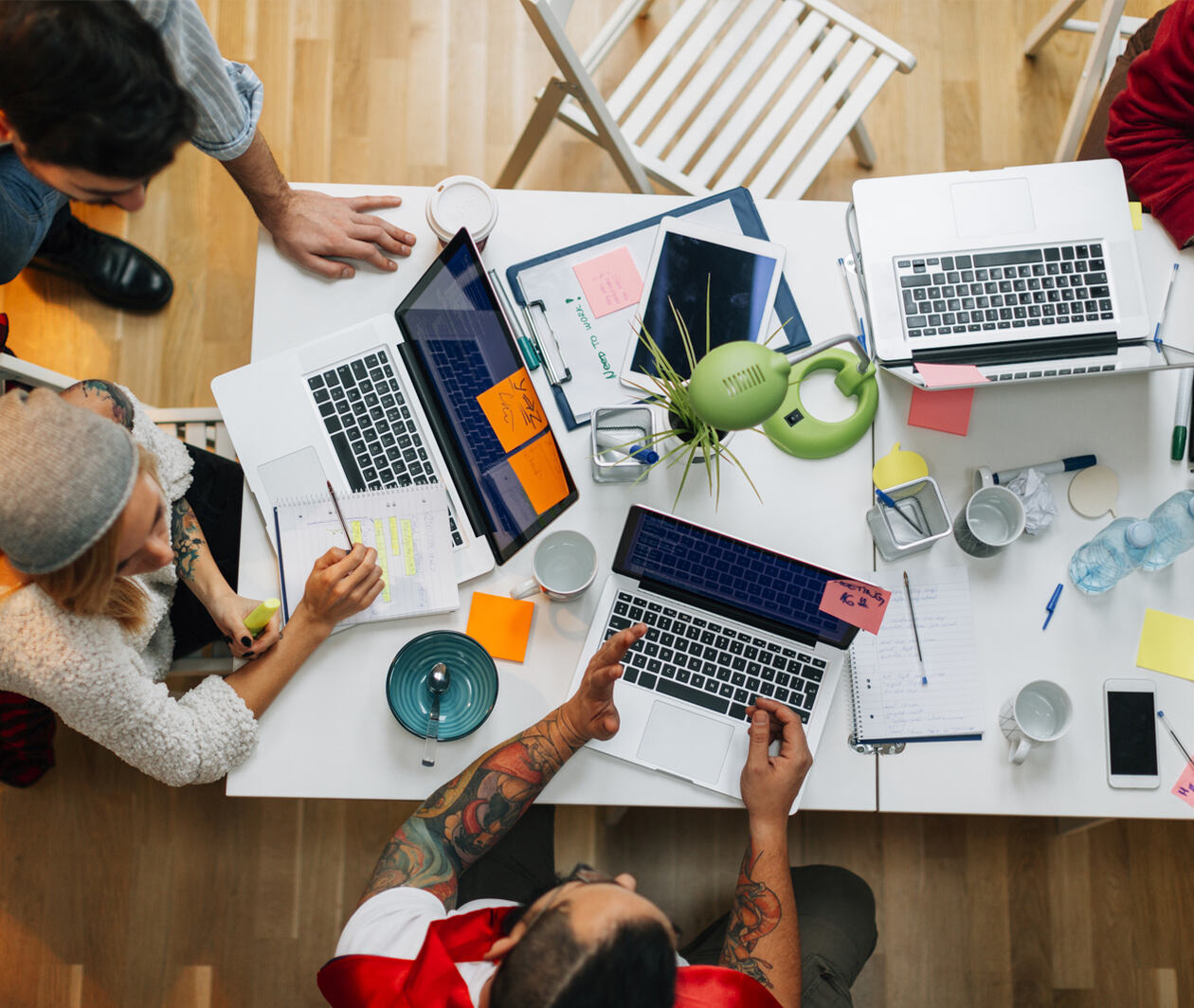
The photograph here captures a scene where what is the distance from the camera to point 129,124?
0.93 metres

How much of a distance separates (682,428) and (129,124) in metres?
0.76

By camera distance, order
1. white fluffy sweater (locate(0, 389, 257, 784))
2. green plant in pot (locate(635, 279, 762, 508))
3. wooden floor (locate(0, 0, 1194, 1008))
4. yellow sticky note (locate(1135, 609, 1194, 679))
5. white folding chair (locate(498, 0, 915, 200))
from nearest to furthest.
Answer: white fluffy sweater (locate(0, 389, 257, 784)) → green plant in pot (locate(635, 279, 762, 508)) → yellow sticky note (locate(1135, 609, 1194, 679)) → white folding chair (locate(498, 0, 915, 200)) → wooden floor (locate(0, 0, 1194, 1008))

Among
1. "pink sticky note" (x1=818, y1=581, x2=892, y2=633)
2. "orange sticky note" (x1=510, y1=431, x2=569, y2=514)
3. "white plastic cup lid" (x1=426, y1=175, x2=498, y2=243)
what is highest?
"white plastic cup lid" (x1=426, y1=175, x2=498, y2=243)

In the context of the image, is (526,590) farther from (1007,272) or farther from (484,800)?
(1007,272)

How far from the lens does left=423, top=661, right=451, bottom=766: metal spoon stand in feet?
3.80

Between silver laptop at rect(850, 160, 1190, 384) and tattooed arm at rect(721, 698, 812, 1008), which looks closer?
tattooed arm at rect(721, 698, 812, 1008)

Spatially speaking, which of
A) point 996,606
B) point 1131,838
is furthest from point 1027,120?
point 1131,838

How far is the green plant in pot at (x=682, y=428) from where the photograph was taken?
1.12m

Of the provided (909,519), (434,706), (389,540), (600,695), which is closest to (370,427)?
(389,540)

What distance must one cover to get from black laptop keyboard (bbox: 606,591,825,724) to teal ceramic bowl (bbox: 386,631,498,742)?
0.19 m

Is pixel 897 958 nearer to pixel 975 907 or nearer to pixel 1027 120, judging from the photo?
pixel 975 907

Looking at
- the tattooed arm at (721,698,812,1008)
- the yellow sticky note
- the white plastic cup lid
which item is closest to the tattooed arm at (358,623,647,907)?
the tattooed arm at (721,698,812,1008)

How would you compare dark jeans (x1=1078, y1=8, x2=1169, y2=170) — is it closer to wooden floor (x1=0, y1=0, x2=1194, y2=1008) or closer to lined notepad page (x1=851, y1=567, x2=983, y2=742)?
lined notepad page (x1=851, y1=567, x2=983, y2=742)

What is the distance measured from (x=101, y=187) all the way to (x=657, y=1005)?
3.67 feet
